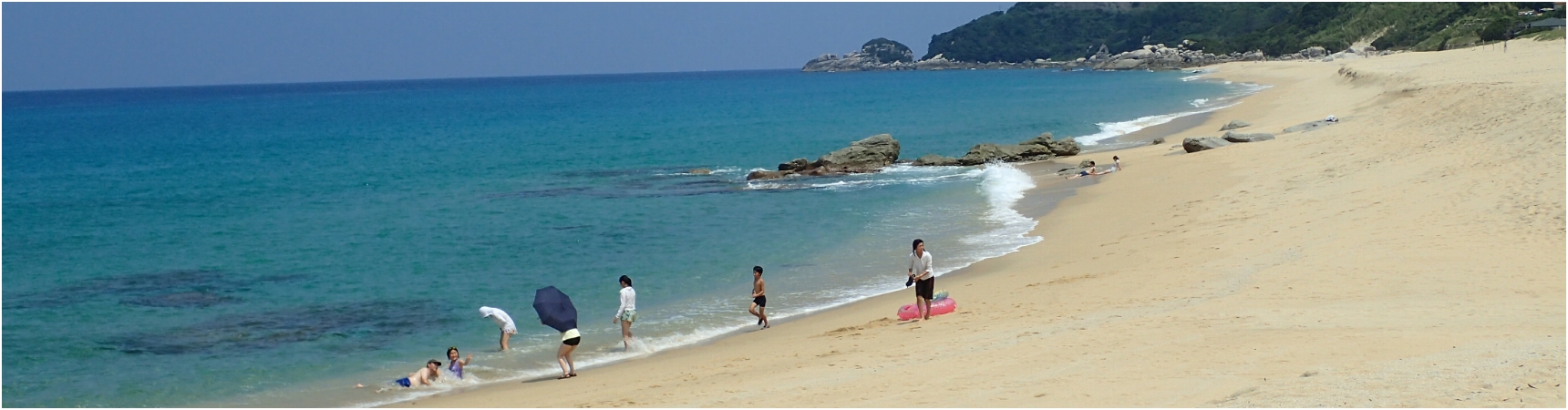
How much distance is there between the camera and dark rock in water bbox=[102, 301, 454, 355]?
1517 centimetres

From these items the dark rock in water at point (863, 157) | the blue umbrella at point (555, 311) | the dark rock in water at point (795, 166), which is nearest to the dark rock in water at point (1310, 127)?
the dark rock in water at point (863, 157)

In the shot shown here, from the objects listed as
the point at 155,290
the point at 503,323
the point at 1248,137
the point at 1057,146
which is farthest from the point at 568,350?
the point at 1057,146

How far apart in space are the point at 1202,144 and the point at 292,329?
23.5 metres

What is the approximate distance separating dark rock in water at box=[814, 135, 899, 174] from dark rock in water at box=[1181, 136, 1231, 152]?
30.7 ft

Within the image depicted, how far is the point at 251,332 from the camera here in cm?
1586

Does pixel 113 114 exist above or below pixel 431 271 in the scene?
above

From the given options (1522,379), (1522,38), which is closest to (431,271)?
(1522,379)

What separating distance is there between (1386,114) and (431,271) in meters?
25.0

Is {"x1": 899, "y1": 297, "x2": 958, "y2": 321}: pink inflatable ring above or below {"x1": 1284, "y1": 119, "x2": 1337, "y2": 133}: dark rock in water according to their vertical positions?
below

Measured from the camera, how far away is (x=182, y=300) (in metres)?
18.5

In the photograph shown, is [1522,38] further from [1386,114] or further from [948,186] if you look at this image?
[948,186]

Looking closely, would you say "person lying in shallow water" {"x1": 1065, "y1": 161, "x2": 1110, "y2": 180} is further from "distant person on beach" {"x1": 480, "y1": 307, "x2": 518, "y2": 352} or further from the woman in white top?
"distant person on beach" {"x1": 480, "y1": 307, "x2": 518, "y2": 352}

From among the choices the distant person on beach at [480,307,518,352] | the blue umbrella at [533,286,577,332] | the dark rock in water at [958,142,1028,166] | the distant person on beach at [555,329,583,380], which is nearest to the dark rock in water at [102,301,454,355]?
the distant person on beach at [480,307,518,352]

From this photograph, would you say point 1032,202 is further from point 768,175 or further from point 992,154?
point 768,175
